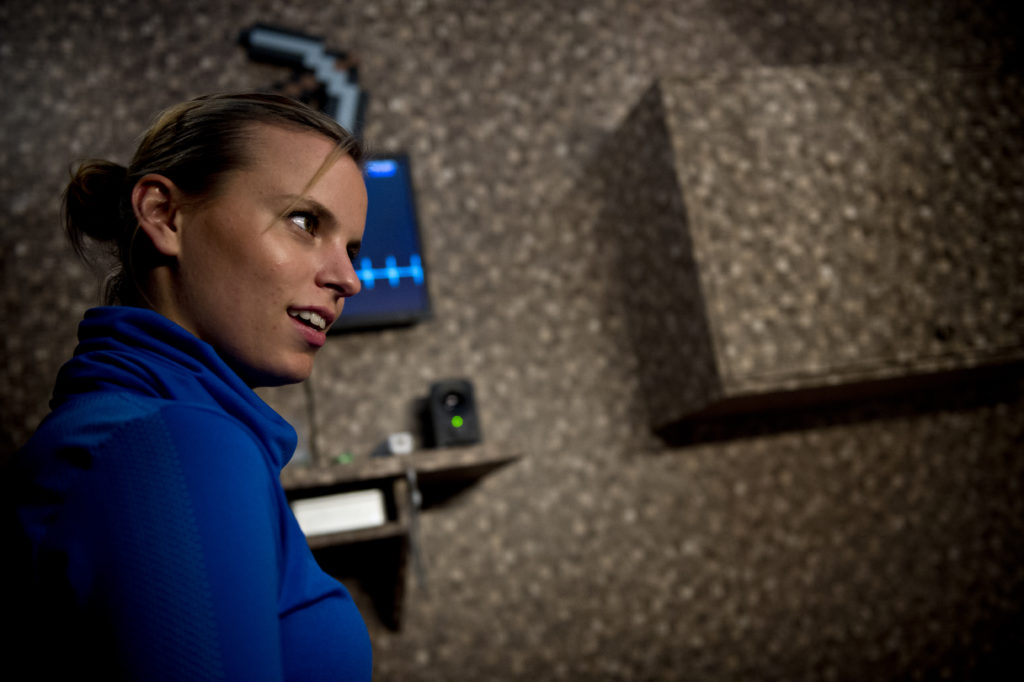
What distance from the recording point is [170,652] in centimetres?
44

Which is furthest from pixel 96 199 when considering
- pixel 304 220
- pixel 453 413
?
pixel 453 413

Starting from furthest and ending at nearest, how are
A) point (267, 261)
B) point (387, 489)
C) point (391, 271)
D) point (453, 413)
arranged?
point (391, 271)
point (453, 413)
point (387, 489)
point (267, 261)

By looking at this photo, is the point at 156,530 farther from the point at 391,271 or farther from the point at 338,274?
the point at 391,271

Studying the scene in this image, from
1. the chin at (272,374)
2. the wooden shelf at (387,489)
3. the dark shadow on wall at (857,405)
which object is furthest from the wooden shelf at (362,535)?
the chin at (272,374)

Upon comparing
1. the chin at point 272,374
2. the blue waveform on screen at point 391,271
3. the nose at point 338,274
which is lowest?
the chin at point 272,374

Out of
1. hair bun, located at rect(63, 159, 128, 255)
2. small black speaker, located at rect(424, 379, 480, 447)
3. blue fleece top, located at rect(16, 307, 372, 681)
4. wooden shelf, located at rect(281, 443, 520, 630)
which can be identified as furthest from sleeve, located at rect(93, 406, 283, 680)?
small black speaker, located at rect(424, 379, 480, 447)

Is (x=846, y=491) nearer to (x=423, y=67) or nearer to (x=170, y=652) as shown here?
(x=423, y=67)

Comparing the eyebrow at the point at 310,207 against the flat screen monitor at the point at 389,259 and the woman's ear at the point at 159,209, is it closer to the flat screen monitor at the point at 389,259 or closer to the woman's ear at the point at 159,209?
the woman's ear at the point at 159,209

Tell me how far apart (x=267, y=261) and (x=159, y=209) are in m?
0.12

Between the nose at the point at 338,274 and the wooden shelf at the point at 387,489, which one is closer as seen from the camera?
the nose at the point at 338,274

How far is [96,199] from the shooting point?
2.78ft

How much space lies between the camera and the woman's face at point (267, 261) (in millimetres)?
688

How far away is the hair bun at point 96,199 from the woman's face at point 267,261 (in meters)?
0.17

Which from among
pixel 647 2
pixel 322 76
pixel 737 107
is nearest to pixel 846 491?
pixel 737 107
